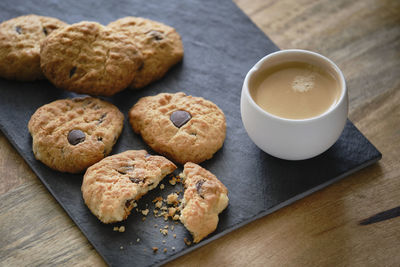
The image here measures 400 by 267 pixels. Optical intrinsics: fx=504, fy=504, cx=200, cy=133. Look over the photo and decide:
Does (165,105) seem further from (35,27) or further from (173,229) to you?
(35,27)

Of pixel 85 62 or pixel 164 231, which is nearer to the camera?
pixel 164 231

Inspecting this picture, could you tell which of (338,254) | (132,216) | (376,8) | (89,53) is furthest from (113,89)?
(376,8)

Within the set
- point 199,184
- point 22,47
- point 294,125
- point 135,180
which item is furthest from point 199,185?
point 22,47

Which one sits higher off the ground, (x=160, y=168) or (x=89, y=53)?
(x=89, y=53)

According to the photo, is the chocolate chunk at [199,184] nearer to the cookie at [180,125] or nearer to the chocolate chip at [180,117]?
the cookie at [180,125]

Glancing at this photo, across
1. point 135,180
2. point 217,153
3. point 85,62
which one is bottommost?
point 217,153

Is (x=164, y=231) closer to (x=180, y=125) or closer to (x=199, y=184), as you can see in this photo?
(x=199, y=184)

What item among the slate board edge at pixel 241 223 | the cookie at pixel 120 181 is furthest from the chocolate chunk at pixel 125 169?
the slate board edge at pixel 241 223
